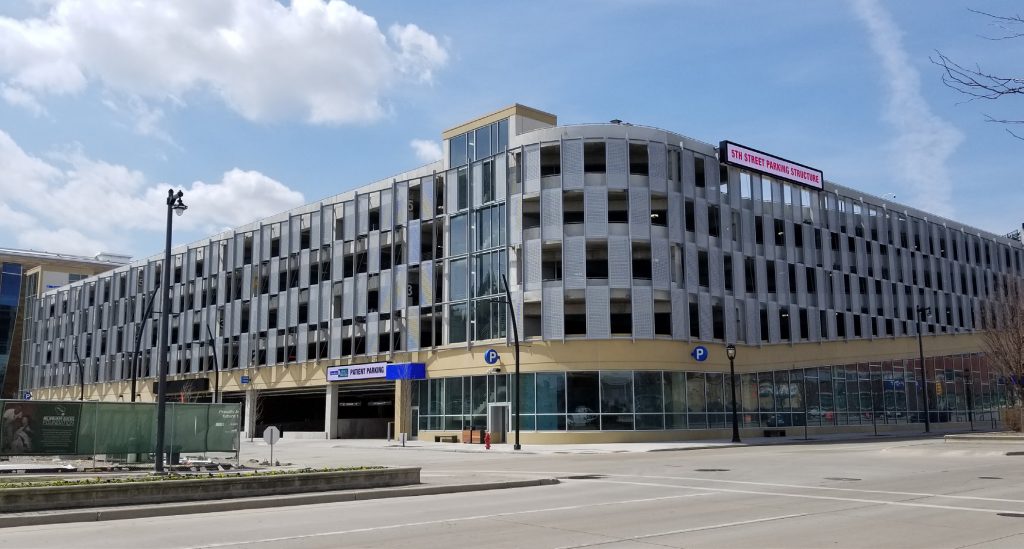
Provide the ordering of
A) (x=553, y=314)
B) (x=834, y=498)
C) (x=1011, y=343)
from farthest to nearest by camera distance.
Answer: (x=553, y=314)
(x=1011, y=343)
(x=834, y=498)

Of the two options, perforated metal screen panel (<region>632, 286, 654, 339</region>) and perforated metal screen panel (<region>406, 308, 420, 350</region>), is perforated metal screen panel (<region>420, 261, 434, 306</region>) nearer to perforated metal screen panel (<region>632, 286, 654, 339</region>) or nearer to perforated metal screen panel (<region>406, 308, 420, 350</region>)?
perforated metal screen panel (<region>406, 308, 420, 350</region>)

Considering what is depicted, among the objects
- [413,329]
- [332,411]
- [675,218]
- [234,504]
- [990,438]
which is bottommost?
[234,504]

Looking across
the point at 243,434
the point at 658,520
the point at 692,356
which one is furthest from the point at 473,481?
the point at 243,434

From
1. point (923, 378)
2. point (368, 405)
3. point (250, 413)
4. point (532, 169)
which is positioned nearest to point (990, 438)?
point (532, 169)

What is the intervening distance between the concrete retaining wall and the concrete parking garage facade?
28.5 m

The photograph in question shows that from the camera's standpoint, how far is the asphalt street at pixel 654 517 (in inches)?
493

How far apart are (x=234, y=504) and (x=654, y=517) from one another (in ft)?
27.2

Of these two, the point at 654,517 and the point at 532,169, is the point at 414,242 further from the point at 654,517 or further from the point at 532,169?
the point at 654,517

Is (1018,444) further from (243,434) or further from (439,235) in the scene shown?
(243,434)

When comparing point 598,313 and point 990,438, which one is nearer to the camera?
point 990,438

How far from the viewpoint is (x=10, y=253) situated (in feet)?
385

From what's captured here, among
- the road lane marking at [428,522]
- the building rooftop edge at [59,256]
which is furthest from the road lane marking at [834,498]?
the building rooftop edge at [59,256]

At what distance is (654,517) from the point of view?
49.3ft

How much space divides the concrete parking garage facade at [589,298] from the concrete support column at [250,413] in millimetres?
268
